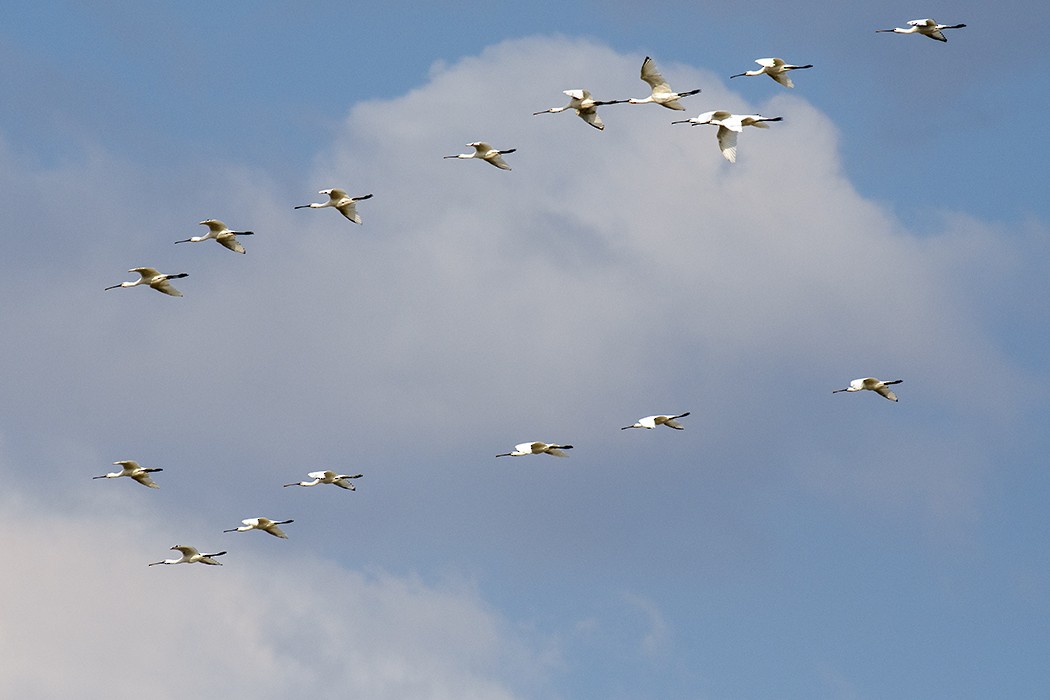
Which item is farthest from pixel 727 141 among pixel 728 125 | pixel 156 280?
pixel 156 280

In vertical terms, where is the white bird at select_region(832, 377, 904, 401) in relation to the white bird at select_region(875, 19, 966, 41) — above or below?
below

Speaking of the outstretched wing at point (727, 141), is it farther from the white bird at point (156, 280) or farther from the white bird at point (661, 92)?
the white bird at point (156, 280)

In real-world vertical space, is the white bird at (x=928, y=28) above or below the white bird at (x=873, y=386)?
above

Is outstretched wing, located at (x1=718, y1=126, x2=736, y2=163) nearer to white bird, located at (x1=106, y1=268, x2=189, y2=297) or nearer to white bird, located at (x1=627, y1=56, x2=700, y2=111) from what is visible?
white bird, located at (x1=627, y1=56, x2=700, y2=111)

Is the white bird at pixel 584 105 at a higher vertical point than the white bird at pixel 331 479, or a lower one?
higher

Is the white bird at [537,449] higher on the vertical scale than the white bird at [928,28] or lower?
lower

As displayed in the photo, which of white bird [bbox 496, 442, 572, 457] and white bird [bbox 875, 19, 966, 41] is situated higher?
white bird [bbox 875, 19, 966, 41]

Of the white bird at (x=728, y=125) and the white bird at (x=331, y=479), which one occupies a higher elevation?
the white bird at (x=728, y=125)

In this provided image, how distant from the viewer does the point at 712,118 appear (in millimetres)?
108938

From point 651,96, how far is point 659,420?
40.6 feet

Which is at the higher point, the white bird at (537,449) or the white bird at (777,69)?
the white bird at (777,69)

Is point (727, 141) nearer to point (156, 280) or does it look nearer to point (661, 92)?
point (661, 92)

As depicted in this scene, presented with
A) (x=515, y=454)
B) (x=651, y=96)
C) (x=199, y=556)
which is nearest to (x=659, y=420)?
(x=515, y=454)

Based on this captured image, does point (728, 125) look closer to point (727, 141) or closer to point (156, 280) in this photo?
point (727, 141)
